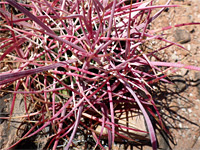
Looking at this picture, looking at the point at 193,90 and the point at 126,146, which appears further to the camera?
the point at 193,90

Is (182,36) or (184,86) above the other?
(182,36)

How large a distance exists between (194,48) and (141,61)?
610 mm

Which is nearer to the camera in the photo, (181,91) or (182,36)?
(181,91)

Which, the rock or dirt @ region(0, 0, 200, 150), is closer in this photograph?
dirt @ region(0, 0, 200, 150)

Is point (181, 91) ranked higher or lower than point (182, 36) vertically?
lower

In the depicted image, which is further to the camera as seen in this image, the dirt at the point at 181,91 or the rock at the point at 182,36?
the rock at the point at 182,36

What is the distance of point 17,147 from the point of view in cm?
73

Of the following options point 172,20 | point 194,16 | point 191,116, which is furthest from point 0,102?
point 194,16

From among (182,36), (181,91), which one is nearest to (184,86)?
(181,91)

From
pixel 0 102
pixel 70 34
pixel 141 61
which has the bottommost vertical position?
pixel 0 102

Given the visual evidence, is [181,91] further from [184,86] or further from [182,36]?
[182,36]

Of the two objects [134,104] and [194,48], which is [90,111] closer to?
[134,104]

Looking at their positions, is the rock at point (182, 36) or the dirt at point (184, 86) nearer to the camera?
the dirt at point (184, 86)

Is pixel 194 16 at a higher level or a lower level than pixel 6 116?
higher
